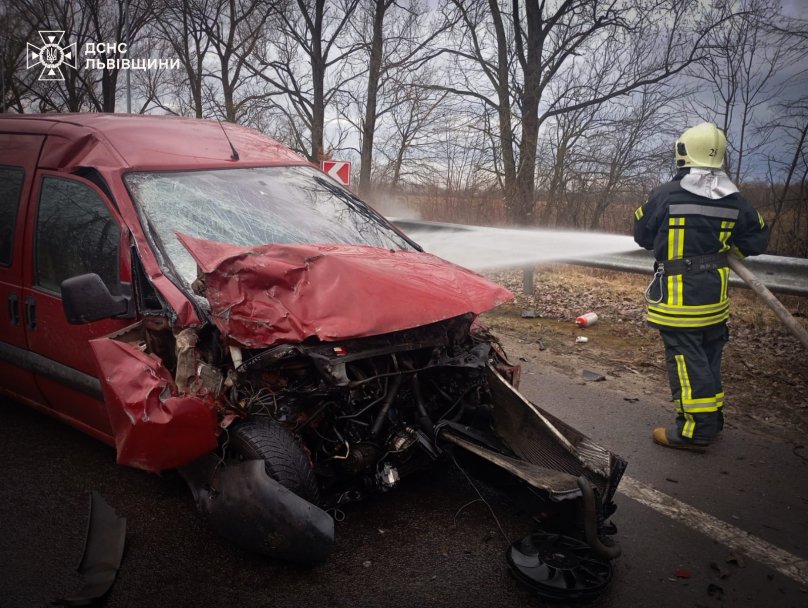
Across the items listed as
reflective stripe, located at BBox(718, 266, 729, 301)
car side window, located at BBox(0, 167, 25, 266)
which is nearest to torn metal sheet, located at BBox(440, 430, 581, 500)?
reflective stripe, located at BBox(718, 266, 729, 301)

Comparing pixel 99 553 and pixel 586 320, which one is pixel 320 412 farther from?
pixel 586 320

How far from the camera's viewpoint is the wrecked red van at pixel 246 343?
2469mm

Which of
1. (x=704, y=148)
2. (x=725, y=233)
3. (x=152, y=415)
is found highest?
(x=704, y=148)

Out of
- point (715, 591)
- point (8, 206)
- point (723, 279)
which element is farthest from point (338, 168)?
point (715, 591)

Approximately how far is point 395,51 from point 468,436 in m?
12.8

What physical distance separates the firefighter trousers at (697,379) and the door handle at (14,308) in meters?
3.93

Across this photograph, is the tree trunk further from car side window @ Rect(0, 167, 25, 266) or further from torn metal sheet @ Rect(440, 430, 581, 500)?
torn metal sheet @ Rect(440, 430, 581, 500)

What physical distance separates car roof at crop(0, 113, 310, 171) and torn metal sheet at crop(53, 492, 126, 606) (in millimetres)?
1709

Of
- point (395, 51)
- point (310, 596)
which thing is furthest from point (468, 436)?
point (395, 51)

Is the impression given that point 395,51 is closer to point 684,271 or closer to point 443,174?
point 443,174

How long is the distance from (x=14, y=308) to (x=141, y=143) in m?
1.19

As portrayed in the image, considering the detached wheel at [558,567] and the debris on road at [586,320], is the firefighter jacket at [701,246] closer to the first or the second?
the detached wheel at [558,567]

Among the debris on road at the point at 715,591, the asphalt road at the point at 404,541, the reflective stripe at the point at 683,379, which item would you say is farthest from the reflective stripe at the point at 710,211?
the debris on road at the point at 715,591

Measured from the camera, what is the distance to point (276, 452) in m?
2.47
